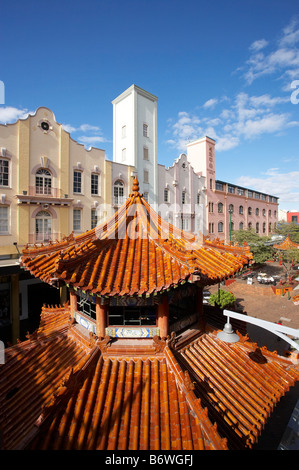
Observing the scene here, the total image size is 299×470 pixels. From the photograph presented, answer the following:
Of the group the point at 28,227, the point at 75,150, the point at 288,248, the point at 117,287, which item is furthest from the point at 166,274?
the point at 288,248

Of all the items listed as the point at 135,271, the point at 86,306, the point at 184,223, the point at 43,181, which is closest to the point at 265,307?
the point at 184,223

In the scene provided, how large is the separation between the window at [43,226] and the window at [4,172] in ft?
Answer: 10.9

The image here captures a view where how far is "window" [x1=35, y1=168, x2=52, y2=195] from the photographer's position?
19.7 metres

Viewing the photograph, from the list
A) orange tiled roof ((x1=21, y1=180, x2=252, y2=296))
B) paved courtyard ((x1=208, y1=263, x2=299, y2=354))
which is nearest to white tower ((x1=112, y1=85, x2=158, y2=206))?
paved courtyard ((x1=208, y1=263, x2=299, y2=354))

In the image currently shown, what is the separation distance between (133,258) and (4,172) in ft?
54.7

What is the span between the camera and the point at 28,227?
1928cm

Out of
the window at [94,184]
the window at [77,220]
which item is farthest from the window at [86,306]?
the window at [94,184]

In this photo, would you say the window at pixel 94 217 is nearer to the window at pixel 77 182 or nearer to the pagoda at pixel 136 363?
the window at pixel 77 182

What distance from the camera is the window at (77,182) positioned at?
869 inches

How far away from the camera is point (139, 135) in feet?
92.9

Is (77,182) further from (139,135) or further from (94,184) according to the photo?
(139,135)
